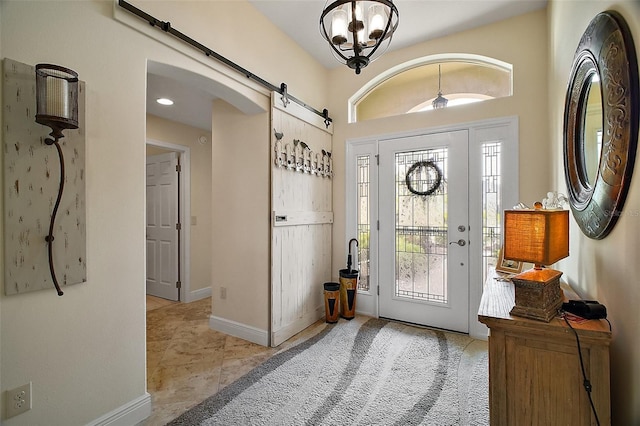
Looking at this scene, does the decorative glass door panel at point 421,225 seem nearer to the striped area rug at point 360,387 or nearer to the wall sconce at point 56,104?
the striped area rug at point 360,387

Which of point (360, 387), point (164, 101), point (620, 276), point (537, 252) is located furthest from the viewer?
point (164, 101)

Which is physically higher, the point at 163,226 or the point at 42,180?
the point at 42,180

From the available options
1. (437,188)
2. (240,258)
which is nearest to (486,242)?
(437,188)

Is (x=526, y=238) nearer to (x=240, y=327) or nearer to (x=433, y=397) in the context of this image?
(x=433, y=397)

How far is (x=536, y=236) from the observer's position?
4.04 feet

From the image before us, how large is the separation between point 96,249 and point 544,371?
2.22 meters

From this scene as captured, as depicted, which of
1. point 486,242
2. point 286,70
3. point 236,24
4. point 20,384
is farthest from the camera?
point 286,70

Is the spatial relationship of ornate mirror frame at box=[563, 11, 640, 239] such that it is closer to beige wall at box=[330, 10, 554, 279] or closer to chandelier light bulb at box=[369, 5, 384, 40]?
chandelier light bulb at box=[369, 5, 384, 40]

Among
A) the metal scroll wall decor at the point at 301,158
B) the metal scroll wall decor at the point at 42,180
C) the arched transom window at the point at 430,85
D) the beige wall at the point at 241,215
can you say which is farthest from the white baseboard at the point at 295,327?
the arched transom window at the point at 430,85

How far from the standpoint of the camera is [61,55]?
1.48 meters

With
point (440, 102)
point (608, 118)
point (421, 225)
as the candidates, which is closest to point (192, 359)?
point (421, 225)

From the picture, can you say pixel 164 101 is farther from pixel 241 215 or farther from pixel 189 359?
pixel 189 359

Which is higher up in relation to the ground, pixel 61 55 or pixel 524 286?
pixel 61 55

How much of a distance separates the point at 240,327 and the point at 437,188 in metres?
2.51
